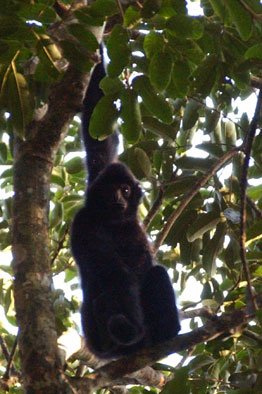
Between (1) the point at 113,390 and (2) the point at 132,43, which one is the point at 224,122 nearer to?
(2) the point at 132,43

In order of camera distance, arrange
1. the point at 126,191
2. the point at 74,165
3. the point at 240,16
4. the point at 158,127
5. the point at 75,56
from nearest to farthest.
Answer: the point at 240,16 < the point at 75,56 < the point at 158,127 < the point at 126,191 < the point at 74,165

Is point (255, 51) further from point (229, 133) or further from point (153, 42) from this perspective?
point (229, 133)

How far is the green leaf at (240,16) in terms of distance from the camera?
284 cm

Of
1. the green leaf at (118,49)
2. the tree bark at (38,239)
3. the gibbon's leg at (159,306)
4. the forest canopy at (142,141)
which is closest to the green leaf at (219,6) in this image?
the forest canopy at (142,141)

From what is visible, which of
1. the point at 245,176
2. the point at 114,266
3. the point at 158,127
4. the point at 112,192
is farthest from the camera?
the point at 112,192

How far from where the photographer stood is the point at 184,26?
3049 mm

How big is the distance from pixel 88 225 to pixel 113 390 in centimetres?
127

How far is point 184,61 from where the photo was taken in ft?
10.8

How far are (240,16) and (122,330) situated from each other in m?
2.21

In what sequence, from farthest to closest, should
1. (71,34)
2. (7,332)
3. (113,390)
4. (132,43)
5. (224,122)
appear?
(7,332) < (224,122) < (113,390) < (132,43) < (71,34)

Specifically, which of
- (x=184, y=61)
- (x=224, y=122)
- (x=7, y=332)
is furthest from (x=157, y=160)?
(x=7, y=332)

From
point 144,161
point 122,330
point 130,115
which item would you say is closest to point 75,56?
point 130,115

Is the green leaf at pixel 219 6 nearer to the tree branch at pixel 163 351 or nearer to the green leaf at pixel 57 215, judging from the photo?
the tree branch at pixel 163 351

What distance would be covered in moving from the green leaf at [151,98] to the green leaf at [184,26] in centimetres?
56
